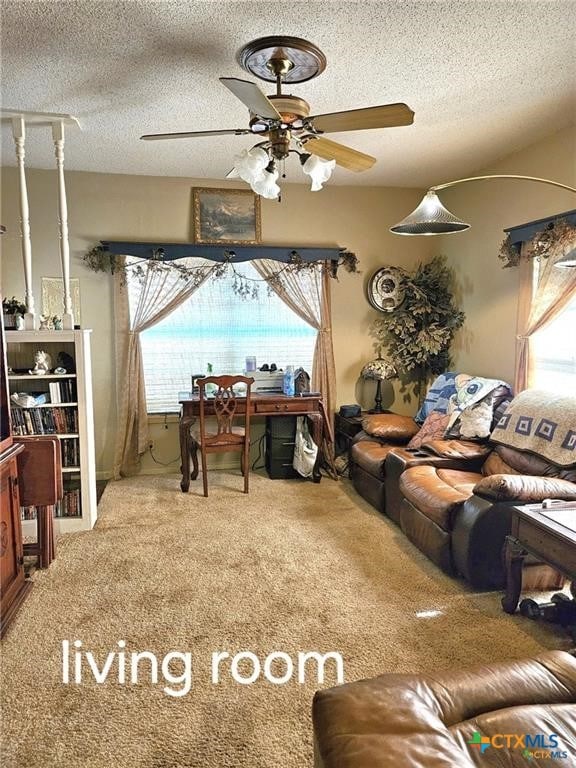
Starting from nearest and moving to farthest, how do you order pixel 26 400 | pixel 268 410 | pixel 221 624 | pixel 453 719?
pixel 453 719 < pixel 221 624 < pixel 26 400 < pixel 268 410

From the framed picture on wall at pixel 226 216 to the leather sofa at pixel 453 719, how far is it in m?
4.12

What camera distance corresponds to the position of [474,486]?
112 inches

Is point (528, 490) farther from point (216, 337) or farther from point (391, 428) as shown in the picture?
point (216, 337)

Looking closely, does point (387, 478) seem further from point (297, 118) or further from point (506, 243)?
point (297, 118)

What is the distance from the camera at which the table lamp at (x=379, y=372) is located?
4.80 m

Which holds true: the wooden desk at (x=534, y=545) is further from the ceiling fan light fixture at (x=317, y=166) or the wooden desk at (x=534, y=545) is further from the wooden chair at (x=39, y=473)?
the wooden chair at (x=39, y=473)

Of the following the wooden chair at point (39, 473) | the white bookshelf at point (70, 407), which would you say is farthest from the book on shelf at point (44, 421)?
the wooden chair at point (39, 473)

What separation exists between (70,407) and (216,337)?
171cm

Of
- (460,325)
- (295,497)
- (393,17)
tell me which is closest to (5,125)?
(393,17)

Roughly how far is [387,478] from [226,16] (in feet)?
9.63

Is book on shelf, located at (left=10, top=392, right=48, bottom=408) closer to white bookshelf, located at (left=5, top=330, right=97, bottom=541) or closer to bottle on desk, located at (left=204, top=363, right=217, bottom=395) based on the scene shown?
white bookshelf, located at (left=5, top=330, right=97, bottom=541)

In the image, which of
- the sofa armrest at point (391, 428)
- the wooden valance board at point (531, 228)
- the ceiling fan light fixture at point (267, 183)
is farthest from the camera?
the sofa armrest at point (391, 428)

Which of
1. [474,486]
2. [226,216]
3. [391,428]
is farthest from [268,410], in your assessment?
[474,486]

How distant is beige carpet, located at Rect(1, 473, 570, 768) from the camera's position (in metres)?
1.72
